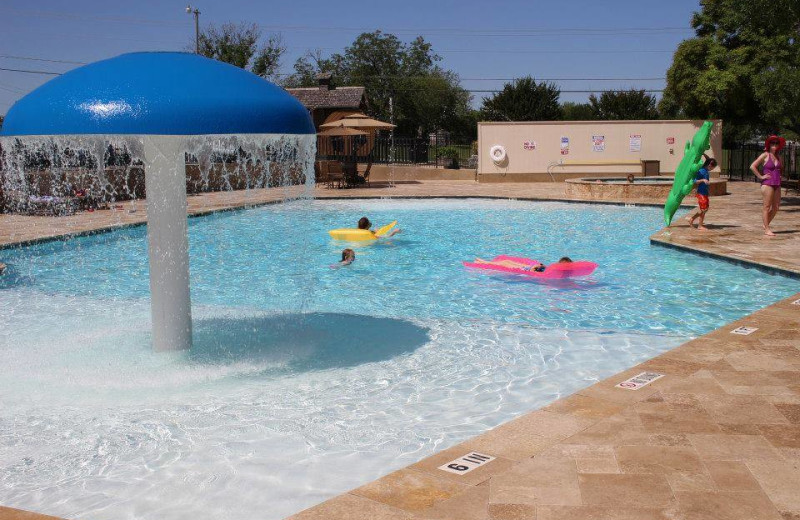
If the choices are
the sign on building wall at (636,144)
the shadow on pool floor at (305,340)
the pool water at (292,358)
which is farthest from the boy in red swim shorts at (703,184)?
the sign on building wall at (636,144)

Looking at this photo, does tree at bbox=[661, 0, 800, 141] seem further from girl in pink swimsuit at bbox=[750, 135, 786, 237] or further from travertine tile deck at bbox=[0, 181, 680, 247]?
girl in pink swimsuit at bbox=[750, 135, 786, 237]

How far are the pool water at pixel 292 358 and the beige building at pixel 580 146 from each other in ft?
55.7

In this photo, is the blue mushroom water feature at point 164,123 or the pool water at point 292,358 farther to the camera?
the blue mushroom water feature at point 164,123

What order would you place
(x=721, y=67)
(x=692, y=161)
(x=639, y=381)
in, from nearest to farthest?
(x=639, y=381) < (x=692, y=161) < (x=721, y=67)

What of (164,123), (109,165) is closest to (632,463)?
(164,123)

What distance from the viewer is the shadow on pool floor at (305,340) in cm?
748

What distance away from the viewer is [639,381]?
5859 mm

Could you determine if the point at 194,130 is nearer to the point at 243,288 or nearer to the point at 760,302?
the point at 243,288

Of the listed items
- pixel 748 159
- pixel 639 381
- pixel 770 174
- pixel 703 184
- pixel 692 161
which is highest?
pixel 748 159

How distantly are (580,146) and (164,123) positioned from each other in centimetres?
2810

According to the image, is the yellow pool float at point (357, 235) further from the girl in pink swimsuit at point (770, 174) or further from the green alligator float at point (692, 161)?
the girl in pink swimsuit at point (770, 174)

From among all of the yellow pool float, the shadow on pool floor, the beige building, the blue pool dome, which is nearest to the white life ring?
the beige building

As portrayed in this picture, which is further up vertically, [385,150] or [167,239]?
[385,150]

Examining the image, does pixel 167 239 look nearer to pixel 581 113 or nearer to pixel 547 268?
pixel 547 268
